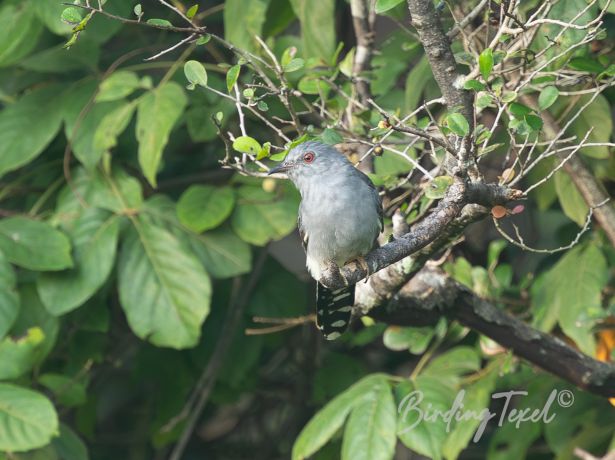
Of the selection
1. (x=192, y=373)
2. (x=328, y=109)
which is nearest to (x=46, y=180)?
(x=192, y=373)

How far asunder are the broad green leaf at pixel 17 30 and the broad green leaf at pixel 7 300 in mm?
868

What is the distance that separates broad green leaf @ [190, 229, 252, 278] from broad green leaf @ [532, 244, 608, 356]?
4.15ft

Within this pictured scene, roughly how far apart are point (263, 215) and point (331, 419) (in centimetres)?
97

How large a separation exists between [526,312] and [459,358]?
38cm

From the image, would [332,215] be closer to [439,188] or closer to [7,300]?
[439,188]

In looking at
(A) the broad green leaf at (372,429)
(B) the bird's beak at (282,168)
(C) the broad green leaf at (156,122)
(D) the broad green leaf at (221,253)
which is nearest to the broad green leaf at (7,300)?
(C) the broad green leaf at (156,122)

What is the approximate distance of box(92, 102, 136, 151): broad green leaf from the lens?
385 centimetres

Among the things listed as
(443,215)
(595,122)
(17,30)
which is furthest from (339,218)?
(17,30)

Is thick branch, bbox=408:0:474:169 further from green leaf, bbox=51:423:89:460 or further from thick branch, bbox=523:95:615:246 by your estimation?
green leaf, bbox=51:423:89:460

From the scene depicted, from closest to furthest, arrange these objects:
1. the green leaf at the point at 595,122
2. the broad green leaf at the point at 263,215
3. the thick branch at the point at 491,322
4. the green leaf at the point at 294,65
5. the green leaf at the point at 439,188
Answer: the green leaf at the point at 439,188 → the green leaf at the point at 294,65 → the thick branch at the point at 491,322 → the green leaf at the point at 595,122 → the broad green leaf at the point at 263,215

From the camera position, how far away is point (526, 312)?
4.06 m

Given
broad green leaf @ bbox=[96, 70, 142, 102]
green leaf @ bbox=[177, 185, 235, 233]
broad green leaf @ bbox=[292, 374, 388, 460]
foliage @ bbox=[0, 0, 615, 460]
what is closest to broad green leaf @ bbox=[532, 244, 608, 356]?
foliage @ bbox=[0, 0, 615, 460]

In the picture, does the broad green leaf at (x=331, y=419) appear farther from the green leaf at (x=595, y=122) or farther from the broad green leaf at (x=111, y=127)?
the broad green leaf at (x=111, y=127)

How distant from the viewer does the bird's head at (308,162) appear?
10.5 feet
